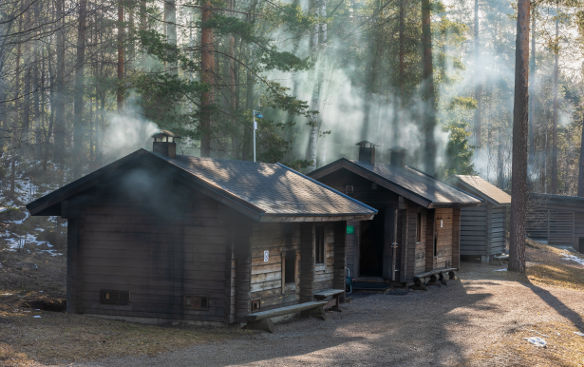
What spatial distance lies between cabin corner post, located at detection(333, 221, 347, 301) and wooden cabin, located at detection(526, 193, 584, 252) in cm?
2277

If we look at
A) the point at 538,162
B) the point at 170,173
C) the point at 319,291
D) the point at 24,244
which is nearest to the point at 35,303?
the point at 170,173

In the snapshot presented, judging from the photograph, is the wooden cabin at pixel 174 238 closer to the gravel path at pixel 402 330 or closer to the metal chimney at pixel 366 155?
the gravel path at pixel 402 330

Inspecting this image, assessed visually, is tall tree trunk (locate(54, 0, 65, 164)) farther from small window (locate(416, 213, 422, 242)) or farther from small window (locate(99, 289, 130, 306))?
small window (locate(99, 289, 130, 306))

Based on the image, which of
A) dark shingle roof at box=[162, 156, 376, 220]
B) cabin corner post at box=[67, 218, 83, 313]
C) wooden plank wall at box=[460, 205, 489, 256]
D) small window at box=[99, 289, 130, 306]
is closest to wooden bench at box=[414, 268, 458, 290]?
dark shingle roof at box=[162, 156, 376, 220]

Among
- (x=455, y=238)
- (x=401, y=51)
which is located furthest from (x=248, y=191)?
(x=401, y=51)

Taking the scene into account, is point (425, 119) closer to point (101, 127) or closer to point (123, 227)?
point (101, 127)

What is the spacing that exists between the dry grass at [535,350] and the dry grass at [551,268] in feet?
30.5

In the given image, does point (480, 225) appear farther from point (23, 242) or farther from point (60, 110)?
point (60, 110)

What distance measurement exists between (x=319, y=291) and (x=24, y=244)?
12907mm

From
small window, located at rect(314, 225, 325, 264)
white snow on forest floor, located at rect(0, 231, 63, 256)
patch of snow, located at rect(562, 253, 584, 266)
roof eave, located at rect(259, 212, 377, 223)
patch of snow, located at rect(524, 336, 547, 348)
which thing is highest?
roof eave, located at rect(259, 212, 377, 223)

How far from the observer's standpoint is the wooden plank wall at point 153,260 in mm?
13750

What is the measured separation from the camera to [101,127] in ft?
125

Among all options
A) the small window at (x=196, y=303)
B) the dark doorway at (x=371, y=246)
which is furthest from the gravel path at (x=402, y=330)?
the dark doorway at (x=371, y=246)

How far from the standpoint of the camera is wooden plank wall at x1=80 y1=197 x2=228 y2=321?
13750 mm
